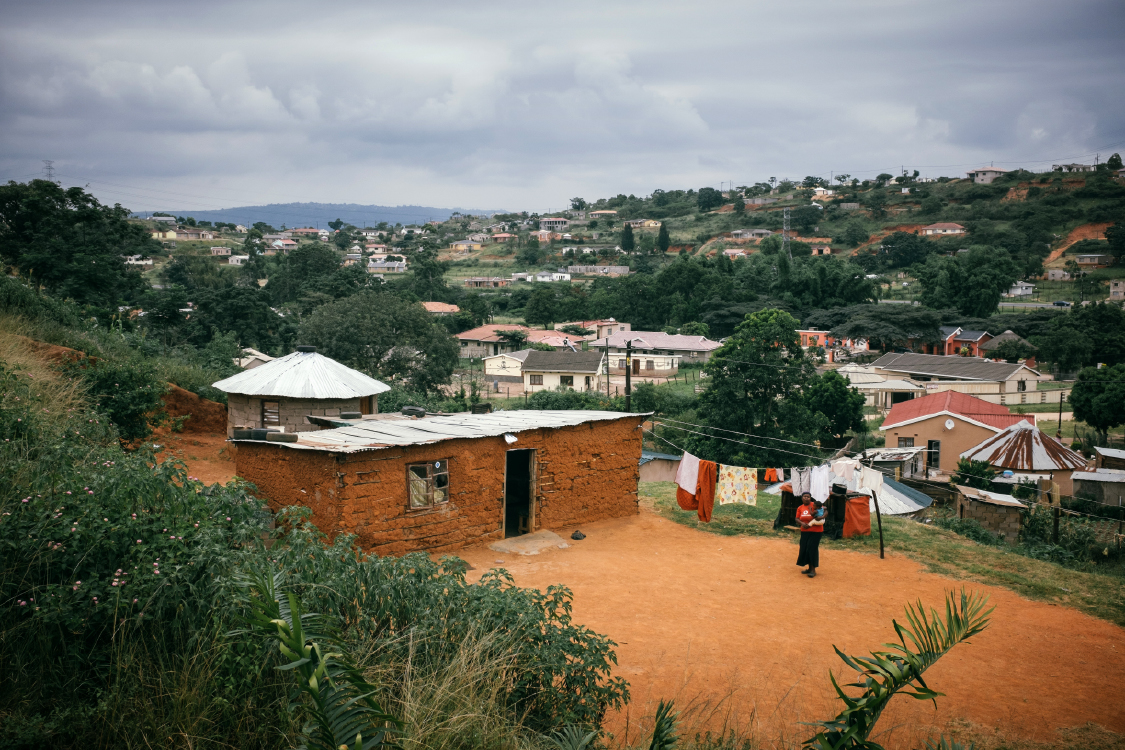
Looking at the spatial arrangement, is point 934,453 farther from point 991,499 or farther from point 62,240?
point 62,240

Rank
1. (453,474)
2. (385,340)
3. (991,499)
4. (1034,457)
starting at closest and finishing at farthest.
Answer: (453,474) → (991,499) → (1034,457) → (385,340)

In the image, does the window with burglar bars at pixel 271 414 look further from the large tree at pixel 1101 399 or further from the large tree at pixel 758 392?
the large tree at pixel 1101 399

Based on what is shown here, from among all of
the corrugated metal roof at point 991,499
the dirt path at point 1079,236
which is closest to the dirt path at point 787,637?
the corrugated metal roof at point 991,499

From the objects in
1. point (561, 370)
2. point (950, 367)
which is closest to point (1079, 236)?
point (950, 367)

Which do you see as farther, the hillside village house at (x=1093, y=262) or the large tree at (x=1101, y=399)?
the hillside village house at (x=1093, y=262)

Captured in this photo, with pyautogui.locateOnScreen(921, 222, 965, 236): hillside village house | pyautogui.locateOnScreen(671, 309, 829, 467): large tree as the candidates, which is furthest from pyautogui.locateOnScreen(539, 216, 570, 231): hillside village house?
pyautogui.locateOnScreen(671, 309, 829, 467): large tree

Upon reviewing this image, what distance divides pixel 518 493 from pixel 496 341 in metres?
48.3

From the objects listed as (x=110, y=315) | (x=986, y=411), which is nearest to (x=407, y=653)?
(x=110, y=315)

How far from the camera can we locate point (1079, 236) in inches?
3716

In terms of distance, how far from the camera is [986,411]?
103ft

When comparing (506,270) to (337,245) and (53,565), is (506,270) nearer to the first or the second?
(337,245)

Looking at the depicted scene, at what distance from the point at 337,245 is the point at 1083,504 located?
133 meters

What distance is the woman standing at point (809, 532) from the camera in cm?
1083

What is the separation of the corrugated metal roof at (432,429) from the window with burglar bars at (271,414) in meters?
4.36
